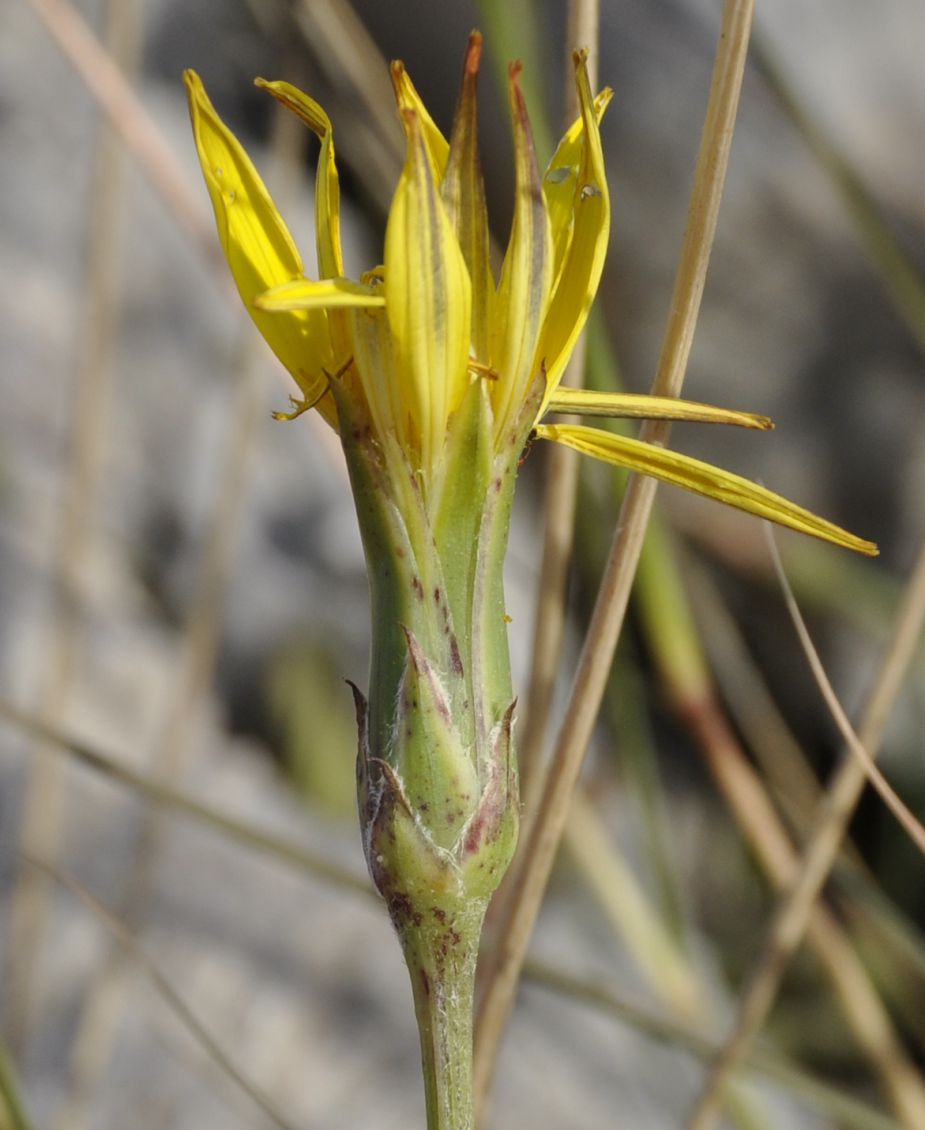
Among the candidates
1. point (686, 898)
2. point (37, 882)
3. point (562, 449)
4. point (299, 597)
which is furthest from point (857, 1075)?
point (562, 449)

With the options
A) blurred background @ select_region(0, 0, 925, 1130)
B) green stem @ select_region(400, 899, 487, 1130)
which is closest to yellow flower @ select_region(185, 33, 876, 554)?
green stem @ select_region(400, 899, 487, 1130)

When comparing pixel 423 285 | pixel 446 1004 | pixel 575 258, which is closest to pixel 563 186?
pixel 575 258

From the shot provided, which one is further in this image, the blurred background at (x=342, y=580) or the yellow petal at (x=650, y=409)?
the blurred background at (x=342, y=580)

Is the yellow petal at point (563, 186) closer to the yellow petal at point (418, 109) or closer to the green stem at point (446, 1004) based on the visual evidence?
the yellow petal at point (418, 109)

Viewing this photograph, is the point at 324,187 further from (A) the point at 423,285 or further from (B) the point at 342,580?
(B) the point at 342,580

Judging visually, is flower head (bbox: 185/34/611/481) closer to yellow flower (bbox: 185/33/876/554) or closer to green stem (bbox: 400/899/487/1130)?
yellow flower (bbox: 185/33/876/554)

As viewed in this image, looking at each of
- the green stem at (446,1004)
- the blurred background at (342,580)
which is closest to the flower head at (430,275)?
the green stem at (446,1004)
